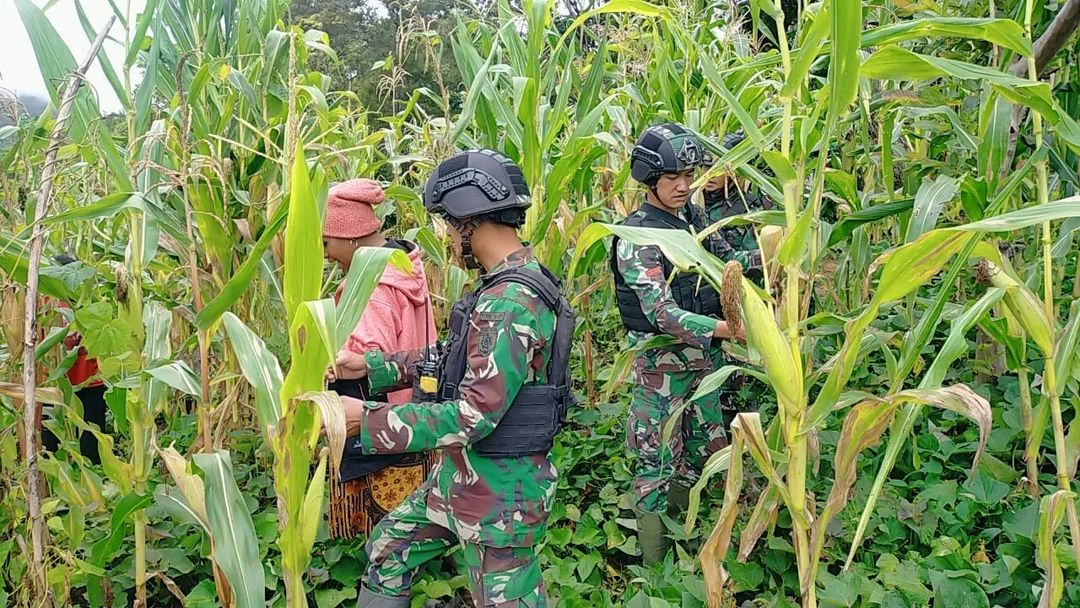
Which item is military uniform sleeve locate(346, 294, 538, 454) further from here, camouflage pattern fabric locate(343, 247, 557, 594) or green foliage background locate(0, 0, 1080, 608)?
green foliage background locate(0, 0, 1080, 608)

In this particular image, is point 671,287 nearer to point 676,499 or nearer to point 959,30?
point 676,499

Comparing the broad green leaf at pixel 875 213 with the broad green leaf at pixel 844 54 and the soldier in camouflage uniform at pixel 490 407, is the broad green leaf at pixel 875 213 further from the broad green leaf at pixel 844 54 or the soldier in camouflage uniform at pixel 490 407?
the soldier in camouflage uniform at pixel 490 407

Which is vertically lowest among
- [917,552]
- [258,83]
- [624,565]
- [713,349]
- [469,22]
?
[624,565]

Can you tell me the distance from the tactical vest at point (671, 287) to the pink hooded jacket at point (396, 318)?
752 mm

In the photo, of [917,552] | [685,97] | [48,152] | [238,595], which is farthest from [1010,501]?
[48,152]

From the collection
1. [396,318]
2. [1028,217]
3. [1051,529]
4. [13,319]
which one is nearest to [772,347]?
[1028,217]

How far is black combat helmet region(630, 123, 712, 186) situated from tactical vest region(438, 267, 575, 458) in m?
0.93

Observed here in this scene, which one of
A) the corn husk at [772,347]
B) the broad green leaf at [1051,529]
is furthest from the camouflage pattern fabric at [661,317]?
the broad green leaf at [1051,529]

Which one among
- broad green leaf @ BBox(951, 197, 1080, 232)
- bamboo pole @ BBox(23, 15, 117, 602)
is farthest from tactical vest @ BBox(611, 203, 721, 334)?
bamboo pole @ BBox(23, 15, 117, 602)

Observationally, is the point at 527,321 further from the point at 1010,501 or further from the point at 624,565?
the point at 1010,501

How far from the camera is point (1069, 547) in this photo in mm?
2135

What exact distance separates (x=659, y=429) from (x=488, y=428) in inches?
52.1

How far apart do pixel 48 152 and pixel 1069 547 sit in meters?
2.85

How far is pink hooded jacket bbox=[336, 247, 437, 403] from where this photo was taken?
246 cm
